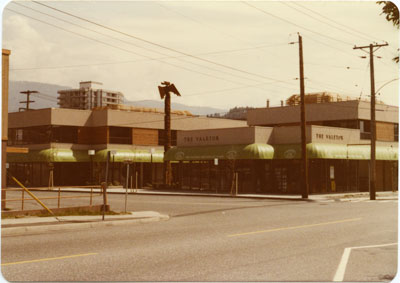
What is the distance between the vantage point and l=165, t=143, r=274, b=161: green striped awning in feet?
147

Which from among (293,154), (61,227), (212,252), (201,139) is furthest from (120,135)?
(212,252)

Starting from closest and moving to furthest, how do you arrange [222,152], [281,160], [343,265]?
[343,265]
[281,160]
[222,152]

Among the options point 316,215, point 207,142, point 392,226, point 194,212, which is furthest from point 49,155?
point 392,226

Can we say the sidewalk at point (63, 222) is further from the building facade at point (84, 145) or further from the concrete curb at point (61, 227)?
the building facade at point (84, 145)

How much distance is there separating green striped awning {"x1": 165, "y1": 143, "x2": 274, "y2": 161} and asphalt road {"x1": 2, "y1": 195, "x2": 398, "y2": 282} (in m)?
24.6

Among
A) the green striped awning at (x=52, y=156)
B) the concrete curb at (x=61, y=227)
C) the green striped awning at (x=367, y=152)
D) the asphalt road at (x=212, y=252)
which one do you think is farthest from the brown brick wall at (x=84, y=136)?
the asphalt road at (x=212, y=252)

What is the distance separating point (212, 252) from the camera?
1256 centimetres

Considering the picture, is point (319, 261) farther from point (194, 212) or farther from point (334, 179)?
point (334, 179)

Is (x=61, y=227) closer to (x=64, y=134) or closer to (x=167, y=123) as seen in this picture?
(x=167, y=123)

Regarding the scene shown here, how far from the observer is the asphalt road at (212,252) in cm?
984

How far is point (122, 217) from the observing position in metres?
21.7

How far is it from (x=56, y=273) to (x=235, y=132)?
125 feet

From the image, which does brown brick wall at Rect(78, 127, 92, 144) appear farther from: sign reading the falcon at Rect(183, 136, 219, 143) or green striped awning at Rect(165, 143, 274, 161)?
sign reading the falcon at Rect(183, 136, 219, 143)

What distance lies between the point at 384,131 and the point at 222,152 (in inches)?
626
